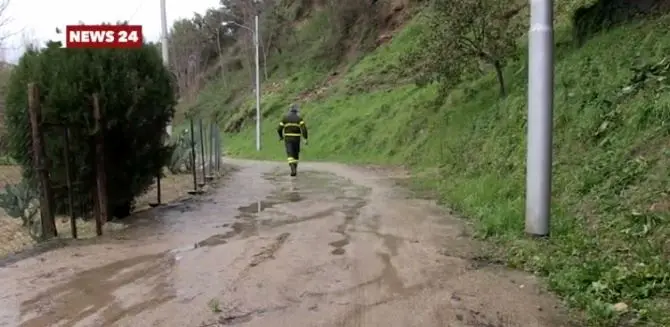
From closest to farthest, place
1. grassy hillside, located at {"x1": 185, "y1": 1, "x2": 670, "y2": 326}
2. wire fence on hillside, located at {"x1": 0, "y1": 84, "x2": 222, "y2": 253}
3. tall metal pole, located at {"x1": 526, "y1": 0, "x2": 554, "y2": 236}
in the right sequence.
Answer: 1. grassy hillside, located at {"x1": 185, "y1": 1, "x2": 670, "y2": 326}
2. tall metal pole, located at {"x1": 526, "y1": 0, "x2": 554, "y2": 236}
3. wire fence on hillside, located at {"x1": 0, "y1": 84, "x2": 222, "y2": 253}

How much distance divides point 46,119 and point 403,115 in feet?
62.0

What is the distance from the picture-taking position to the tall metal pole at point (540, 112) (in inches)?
276

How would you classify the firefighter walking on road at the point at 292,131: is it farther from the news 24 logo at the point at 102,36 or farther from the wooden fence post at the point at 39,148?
the wooden fence post at the point at 39,148

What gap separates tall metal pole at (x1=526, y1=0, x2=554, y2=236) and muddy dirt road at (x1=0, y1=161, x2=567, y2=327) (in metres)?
0.87

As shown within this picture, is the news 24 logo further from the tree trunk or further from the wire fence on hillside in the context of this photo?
the tree trunk

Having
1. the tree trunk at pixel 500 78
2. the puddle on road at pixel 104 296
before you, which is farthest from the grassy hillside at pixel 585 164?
the puddle on road at pixel 104 296

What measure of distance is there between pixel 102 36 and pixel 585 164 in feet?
22.7

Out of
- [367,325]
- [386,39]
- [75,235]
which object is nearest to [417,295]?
[367,325]

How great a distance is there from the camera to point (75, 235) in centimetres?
866

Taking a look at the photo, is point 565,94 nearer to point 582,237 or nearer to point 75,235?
point 582,237

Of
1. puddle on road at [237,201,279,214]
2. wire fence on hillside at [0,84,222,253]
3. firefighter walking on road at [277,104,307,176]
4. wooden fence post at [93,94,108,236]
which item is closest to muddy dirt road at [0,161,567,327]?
wooden fence post at [93,94,108,236]

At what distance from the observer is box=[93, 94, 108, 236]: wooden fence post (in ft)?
29.5

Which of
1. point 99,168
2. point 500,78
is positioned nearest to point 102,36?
point 99,168

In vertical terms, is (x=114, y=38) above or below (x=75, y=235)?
above
